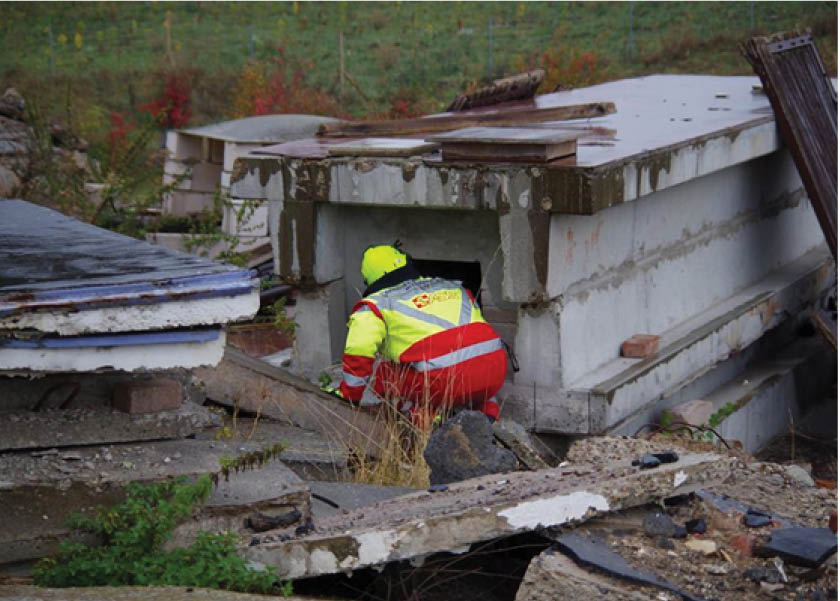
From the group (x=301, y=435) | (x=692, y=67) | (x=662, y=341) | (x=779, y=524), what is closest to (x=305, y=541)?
(x=779, y=524)

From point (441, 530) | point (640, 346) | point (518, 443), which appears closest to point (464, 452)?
point (518, 443)

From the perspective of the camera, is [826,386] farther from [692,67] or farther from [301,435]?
[692,67]

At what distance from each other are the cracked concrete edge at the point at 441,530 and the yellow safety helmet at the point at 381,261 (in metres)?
2.70

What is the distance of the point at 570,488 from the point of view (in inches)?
186


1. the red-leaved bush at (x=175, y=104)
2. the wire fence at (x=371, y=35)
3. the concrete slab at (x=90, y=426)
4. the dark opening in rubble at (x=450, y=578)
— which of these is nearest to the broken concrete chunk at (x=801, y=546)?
the dark opening in rubble at (x=450, y=578)

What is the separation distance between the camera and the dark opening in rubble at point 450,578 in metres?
4.73

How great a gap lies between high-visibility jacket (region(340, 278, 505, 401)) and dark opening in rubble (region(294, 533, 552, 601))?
201cm

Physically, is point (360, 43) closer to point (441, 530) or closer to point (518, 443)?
point (518, 443)

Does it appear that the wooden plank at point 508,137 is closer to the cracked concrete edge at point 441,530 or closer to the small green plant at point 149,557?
the cracked concrete edge at point 441,530

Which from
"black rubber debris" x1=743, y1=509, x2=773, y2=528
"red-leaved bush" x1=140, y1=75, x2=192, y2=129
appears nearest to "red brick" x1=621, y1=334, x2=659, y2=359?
"black rubber debris" x1=743, y1=509, x2=773, y2=528

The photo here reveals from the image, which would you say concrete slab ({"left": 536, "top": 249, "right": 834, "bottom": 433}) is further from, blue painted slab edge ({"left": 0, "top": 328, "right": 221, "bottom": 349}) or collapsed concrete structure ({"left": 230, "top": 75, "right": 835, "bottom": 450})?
blue painted slab edge ({"left": 0, "top": 328, "right": 221, "bottom": 349})

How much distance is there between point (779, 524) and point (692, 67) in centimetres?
2499

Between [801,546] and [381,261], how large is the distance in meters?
3.44

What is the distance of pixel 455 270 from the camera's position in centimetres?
863
